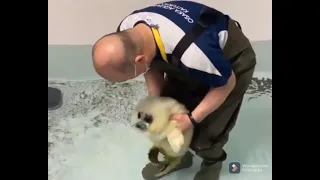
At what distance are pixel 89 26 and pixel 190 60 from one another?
0.17 metres

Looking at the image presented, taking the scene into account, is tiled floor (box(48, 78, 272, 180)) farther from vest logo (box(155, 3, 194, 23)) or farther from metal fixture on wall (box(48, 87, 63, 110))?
vest logo (box(155, 3, 194, 23))

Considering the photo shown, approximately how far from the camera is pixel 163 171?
2.39 feet

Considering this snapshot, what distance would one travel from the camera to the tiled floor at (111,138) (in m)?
0.73

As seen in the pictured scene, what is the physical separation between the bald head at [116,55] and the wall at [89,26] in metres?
0.06

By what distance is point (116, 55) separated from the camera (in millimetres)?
626

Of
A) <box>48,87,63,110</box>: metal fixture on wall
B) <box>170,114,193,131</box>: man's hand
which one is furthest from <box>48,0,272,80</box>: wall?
<box>170,114,193,131</box>: man's hand

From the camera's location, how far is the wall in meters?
0.71

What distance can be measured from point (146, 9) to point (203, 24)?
84 millimetres

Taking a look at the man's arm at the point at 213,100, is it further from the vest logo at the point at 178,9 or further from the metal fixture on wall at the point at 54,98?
the metal fixture on wall at the point at 54,98

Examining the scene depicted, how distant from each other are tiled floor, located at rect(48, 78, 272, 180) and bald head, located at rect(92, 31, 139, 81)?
8cm
